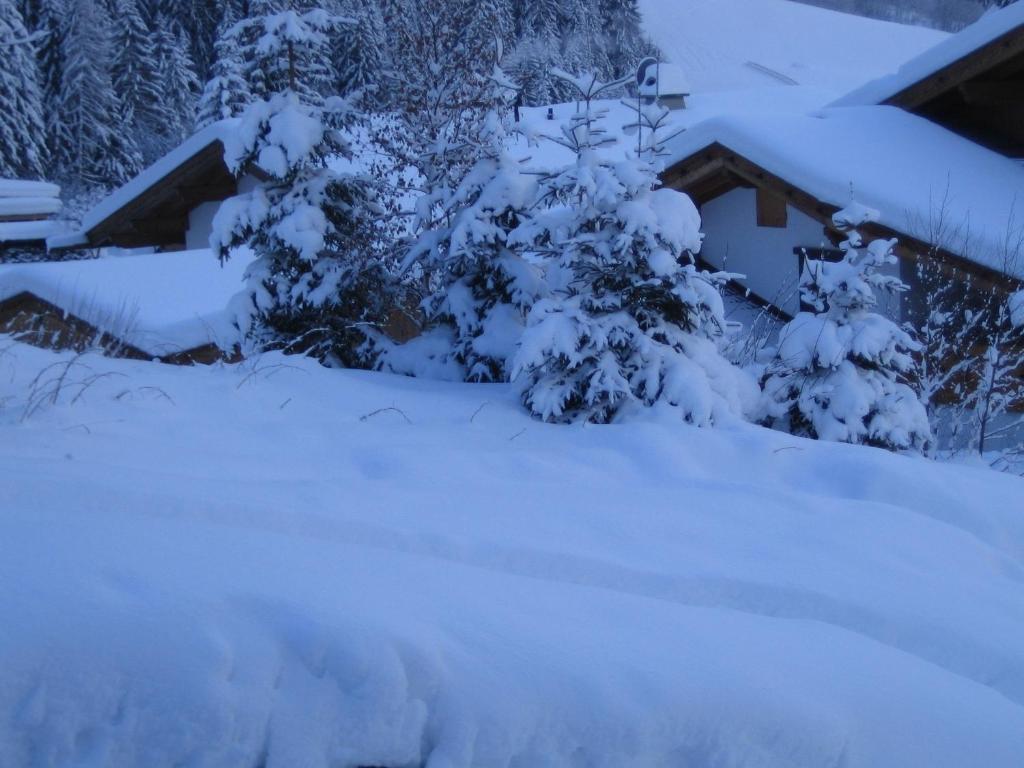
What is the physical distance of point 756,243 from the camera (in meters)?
11.8

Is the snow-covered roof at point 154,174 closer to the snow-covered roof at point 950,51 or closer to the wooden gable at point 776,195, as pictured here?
the wooden gable at point 776,195

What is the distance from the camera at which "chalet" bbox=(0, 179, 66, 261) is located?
27.1 meters

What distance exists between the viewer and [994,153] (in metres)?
10.9

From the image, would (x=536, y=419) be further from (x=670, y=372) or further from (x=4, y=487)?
(x=4, y=487)

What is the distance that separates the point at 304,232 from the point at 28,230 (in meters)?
23.4

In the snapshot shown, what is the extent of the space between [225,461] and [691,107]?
2097 cm

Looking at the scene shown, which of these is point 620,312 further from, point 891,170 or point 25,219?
point 25,219

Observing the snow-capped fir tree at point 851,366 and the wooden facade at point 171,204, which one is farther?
the wooden facade at point 171,204

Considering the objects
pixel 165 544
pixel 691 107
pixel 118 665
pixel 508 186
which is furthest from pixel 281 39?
pixel 691 107

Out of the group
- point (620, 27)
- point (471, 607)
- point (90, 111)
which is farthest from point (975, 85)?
point (620, 27)

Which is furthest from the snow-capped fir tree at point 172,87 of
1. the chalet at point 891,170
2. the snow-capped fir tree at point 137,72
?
the chalet at point 891,170

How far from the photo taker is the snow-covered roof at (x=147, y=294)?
Answer: 973 cm

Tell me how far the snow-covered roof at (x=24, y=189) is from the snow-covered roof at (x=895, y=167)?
24.8 metres

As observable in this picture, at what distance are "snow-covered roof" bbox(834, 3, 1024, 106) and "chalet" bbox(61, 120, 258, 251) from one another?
8.59 meters
